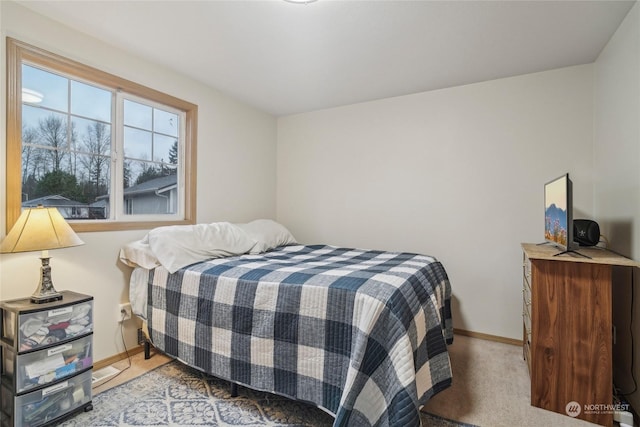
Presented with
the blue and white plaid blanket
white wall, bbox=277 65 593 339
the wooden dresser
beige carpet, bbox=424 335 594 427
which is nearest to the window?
the blue and white plaid blanket

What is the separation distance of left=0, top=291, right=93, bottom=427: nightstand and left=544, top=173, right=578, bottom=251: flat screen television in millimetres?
2805

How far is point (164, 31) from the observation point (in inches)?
80.9

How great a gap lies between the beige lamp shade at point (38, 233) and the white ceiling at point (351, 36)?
1.25m

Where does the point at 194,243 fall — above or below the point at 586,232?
below

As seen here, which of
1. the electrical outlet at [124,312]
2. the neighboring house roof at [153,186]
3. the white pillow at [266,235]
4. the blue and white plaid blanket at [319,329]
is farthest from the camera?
the white pillow at [266,235]

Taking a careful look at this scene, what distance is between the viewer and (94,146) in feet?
Answer: 7.35

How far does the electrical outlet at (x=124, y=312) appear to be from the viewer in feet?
7.52

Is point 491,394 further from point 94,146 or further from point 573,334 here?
point 94,146

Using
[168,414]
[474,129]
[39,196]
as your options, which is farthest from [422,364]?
[39,196]

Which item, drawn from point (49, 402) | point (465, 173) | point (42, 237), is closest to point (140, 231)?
point (42, 237)

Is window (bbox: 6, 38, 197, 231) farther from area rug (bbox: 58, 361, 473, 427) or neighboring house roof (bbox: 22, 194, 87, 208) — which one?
area rug (bbox: 58, 361, 473, 427)

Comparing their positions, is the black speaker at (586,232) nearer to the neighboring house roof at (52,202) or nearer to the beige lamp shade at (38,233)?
the beige lamp shade at (38,233)

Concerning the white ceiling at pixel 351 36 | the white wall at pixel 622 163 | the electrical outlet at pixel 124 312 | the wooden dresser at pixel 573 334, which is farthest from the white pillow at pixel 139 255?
the white wall at pixel 622 163

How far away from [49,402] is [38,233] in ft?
2.92
